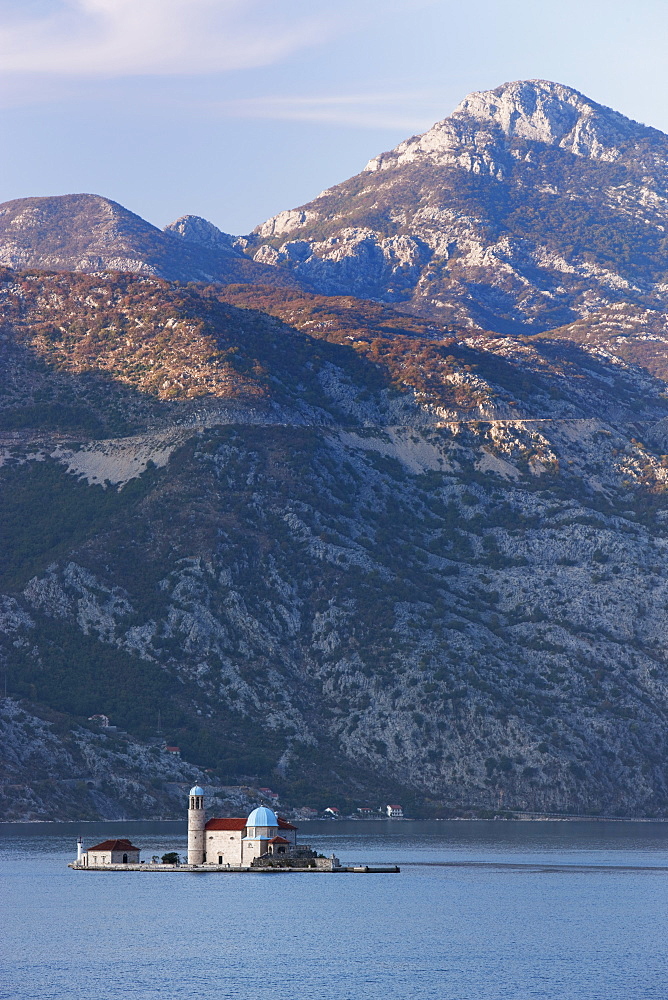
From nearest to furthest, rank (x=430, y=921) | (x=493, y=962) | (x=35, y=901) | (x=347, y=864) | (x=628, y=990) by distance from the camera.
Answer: (x=628, y=990) → (x=493, y=962) → (x=430, y=921) → (x=35, y=901) → (x=347, y=864)

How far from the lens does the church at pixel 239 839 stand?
157250 millimetres

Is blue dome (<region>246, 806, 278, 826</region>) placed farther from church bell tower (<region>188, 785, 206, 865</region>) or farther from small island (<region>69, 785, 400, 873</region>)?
church bell tower (<region>188, 785, 206, 865</region>)

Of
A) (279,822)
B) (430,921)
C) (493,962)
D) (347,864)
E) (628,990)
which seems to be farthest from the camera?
(347,864)

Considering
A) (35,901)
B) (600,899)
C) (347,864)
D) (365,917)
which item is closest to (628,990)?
(365,917)

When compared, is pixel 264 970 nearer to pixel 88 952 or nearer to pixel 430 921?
pixel 88 952

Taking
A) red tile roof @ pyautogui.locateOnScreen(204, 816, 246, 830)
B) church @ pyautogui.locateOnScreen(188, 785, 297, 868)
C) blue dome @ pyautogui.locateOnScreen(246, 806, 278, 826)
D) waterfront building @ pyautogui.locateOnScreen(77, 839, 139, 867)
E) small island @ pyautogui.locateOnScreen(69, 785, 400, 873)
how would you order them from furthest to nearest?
1. waterfront building @ pyautogui.locateOnScreen(77, 839, 139, 867)
2. red tile roof @ pyautogui.locateOnScreen(204, 816, 246, 830)
3. small island @ pyautogui.locateOnScreen(69, 785, 400, 873)
4. church @ pyautogui.locateOnScreen(188, 785, 297, 868)
5. blue dome @ pyautogui.locateOnScreen(246, 806, 278, 826)

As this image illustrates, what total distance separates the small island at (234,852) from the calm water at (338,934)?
1777 mm

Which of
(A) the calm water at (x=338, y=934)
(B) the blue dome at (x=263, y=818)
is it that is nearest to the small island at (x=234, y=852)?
(B) the blue dome at (x=263, y=818)

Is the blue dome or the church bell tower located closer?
the church bell tower

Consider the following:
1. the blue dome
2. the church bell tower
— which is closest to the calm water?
the church bell tower

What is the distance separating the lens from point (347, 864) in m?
176

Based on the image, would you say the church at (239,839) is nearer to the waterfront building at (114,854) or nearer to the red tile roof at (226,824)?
the red tile roof at (226,824)

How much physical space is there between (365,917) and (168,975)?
30322mm

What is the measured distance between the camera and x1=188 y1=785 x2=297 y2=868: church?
15725 cm
